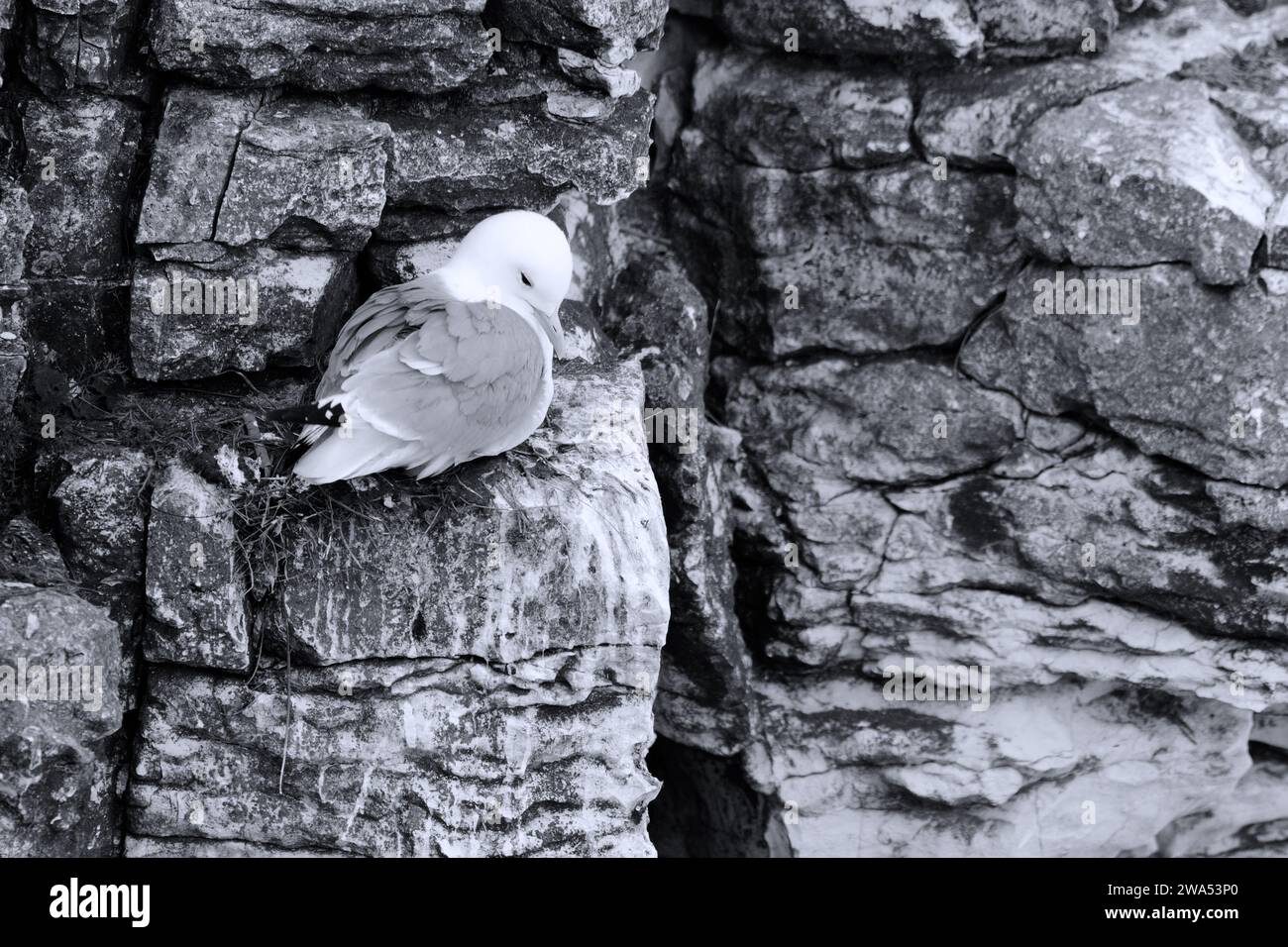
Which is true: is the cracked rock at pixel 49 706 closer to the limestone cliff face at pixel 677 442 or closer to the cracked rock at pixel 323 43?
the limestone cliff face at pixel 677 442

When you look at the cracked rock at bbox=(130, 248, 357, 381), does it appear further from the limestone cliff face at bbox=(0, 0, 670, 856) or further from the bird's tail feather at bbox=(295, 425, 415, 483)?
the bird's tail feather at bbox=(295, 425, 415, 483)

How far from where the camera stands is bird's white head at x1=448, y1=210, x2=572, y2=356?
4.45 m

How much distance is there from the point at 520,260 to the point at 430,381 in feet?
1.69

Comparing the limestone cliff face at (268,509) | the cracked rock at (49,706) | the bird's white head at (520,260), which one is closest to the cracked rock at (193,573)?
the limestone cliff face at (268,509)

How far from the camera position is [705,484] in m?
5.61

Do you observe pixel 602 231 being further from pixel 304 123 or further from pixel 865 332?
pixel 304 123

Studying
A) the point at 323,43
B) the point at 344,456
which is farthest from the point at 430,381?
the point at 323,43

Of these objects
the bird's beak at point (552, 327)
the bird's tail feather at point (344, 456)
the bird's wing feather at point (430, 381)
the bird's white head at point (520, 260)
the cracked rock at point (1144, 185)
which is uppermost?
the cracked rock at point (1144, 185)

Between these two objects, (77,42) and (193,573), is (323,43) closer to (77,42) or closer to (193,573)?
(77,42)

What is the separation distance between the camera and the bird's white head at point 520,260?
4453 millimetres

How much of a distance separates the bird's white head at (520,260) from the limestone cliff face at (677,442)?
344 mm

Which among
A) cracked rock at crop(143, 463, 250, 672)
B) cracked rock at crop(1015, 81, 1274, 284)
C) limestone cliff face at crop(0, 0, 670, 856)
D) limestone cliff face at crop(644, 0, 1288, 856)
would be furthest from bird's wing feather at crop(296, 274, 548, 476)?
cracked rock at crop(1015, 81, 1274, 284)

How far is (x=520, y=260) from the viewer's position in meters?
4.45

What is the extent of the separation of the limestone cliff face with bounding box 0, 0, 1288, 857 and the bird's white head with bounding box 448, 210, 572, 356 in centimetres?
34
